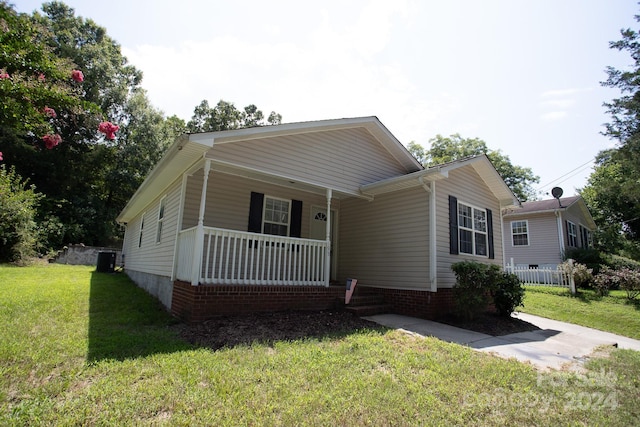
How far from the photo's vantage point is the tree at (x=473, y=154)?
33.1 metres

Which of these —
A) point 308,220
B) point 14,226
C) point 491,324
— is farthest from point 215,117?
point 491,324

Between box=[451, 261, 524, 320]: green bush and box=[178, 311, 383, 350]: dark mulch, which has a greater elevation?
box=[451, 261, 524, 320]: green bush

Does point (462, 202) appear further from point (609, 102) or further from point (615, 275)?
point (609, 102)

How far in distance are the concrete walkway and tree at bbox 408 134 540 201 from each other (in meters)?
26.2

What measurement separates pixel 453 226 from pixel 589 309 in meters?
5.73

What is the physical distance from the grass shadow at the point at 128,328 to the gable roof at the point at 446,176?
579 cm

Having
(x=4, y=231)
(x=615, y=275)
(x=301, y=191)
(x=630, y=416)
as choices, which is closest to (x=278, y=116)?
(x=4, y=231)

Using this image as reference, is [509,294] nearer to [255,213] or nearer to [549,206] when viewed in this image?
[255,213]

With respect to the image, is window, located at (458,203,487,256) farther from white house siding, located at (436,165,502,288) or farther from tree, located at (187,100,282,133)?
tree, located at (187,100,282,133)

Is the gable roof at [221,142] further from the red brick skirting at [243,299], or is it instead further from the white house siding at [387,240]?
the red brick skirting at [243,299]

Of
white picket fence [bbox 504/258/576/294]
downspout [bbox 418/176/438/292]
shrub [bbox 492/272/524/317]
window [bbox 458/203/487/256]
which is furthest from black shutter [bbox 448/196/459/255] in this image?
white picket fence [bbox 504/258/576/294]

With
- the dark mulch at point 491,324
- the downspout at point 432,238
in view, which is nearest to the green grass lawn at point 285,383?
the dark mulch at point 491,324

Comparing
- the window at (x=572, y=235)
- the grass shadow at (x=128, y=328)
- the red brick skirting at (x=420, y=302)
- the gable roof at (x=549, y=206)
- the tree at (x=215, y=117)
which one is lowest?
the grass shadow at (x=128, y=328)

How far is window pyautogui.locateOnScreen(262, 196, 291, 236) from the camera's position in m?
8.95
